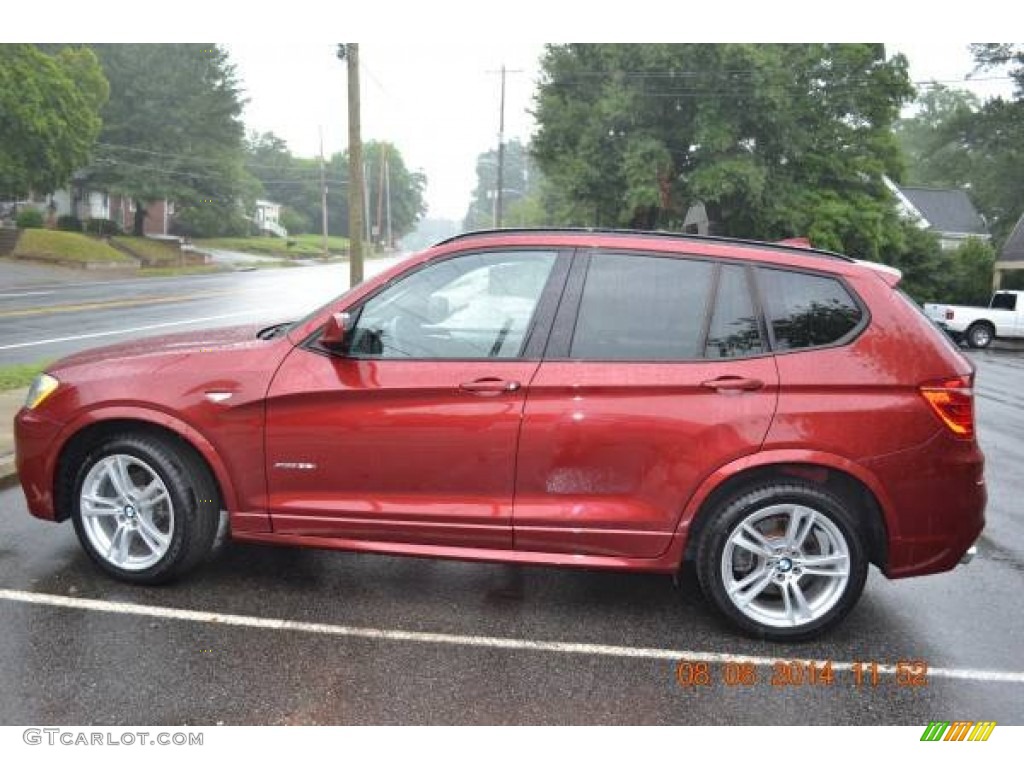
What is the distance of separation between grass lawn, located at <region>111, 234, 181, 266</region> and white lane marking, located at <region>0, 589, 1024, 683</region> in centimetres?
4197

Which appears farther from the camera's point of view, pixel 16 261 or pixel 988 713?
pixel 16 261

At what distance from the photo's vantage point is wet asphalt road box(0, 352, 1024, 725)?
3029 millimetres

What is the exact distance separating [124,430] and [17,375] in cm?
624

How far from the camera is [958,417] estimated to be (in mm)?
3459

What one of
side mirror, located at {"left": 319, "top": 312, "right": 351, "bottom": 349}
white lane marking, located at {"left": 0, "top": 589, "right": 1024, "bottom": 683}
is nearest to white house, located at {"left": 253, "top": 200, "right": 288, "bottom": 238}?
white lane marking, located at {"left": 0, "top": 589, "right": 1024, "bottom": 683}

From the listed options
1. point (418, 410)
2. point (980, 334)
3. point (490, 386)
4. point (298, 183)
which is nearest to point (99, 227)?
point (980, 334)

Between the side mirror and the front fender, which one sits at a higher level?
the side mirror

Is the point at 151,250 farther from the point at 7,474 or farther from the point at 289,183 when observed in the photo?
the point at 289,183

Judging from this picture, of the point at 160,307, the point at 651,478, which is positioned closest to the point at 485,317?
the point at 651,478

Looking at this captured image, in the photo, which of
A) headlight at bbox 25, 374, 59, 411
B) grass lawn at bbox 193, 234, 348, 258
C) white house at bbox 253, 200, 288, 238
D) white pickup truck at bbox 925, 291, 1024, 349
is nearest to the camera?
headlight at bbox 25, 374, 59, 411

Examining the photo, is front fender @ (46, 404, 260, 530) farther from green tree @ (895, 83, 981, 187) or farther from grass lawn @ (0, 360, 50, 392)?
green tree @ (895, 83, 981, 187)

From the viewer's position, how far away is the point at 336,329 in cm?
362

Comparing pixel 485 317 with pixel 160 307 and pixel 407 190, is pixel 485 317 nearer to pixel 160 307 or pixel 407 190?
pixel 160 307
